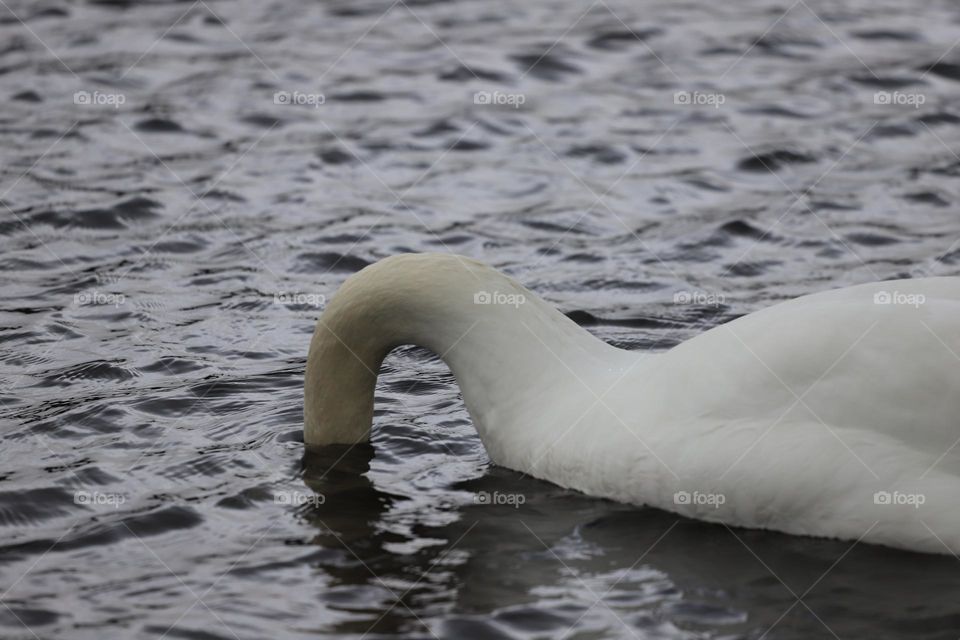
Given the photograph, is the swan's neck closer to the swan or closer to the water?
the swan

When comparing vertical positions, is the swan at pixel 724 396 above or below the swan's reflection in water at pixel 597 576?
above

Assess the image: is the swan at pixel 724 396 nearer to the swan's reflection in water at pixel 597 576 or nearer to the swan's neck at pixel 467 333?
the swan's neck at pixel 467 333

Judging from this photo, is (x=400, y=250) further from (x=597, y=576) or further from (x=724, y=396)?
(x=597, y=576)

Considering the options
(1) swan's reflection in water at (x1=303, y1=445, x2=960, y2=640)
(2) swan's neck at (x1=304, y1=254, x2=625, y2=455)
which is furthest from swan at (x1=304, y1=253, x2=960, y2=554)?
(1) swan's reflection in water at (x1=303, y1=445, x2=960, y2=640)

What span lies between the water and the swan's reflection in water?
2 centimetres

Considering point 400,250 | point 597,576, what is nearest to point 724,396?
point 597,576

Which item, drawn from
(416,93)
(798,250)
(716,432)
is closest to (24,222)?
(416,93)

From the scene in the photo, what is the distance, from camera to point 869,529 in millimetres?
7250

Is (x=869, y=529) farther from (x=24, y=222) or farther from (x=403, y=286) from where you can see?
(x=24, y=222)

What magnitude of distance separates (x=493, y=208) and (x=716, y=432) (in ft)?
21.1

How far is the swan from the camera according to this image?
716 centimetres

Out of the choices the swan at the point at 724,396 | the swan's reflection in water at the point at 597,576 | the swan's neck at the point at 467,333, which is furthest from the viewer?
the swan's neck at the point at 467,333

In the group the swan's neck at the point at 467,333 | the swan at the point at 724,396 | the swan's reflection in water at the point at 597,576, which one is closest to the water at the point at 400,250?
the swan's reflection in water at the point at 597,576

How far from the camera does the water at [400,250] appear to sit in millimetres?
7164
